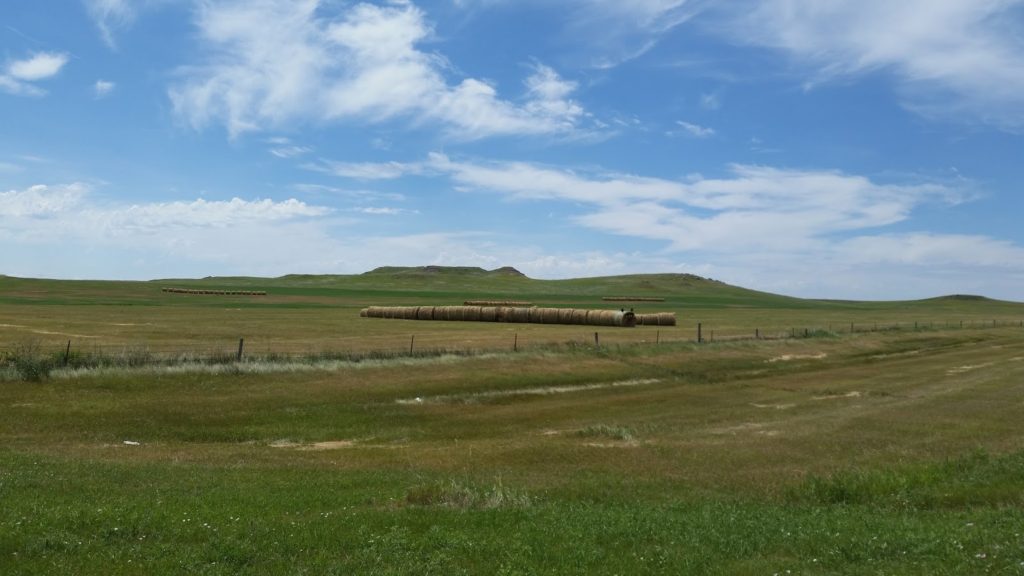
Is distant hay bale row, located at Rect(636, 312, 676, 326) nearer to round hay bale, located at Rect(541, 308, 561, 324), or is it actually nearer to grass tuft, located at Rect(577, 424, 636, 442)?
round hay bale, located at Rect(541, 308, 561, 324)

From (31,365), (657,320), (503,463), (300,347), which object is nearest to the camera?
(503,463)

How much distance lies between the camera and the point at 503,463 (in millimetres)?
20016

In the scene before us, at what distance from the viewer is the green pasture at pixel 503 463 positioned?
32.0ft

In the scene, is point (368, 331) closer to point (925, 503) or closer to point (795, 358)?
point (795, 358)

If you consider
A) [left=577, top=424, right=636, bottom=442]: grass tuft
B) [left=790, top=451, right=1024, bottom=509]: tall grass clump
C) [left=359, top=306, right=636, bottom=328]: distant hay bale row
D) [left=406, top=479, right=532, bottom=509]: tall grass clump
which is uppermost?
[left=359, top=306, right=636, bottom=328]: distant hay bale row

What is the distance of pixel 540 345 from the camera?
1812 inches

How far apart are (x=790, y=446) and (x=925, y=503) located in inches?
325

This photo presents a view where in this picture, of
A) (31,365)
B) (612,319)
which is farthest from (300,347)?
(612,319)

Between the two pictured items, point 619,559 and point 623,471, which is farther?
point 623,471

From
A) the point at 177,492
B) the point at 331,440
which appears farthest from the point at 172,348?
the point at 177,492

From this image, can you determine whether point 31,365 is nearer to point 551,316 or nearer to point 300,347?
point 300,347

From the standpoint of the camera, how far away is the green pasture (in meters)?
9.76

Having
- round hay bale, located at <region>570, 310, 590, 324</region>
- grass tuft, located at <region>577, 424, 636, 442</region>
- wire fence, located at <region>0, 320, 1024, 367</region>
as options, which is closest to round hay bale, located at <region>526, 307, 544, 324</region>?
round hay bale, located at <region>570, 310, 590, 324</region>

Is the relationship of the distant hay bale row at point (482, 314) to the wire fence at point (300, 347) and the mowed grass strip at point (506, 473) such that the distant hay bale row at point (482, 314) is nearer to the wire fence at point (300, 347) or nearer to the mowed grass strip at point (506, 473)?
the wire fence at point (300, 347)
